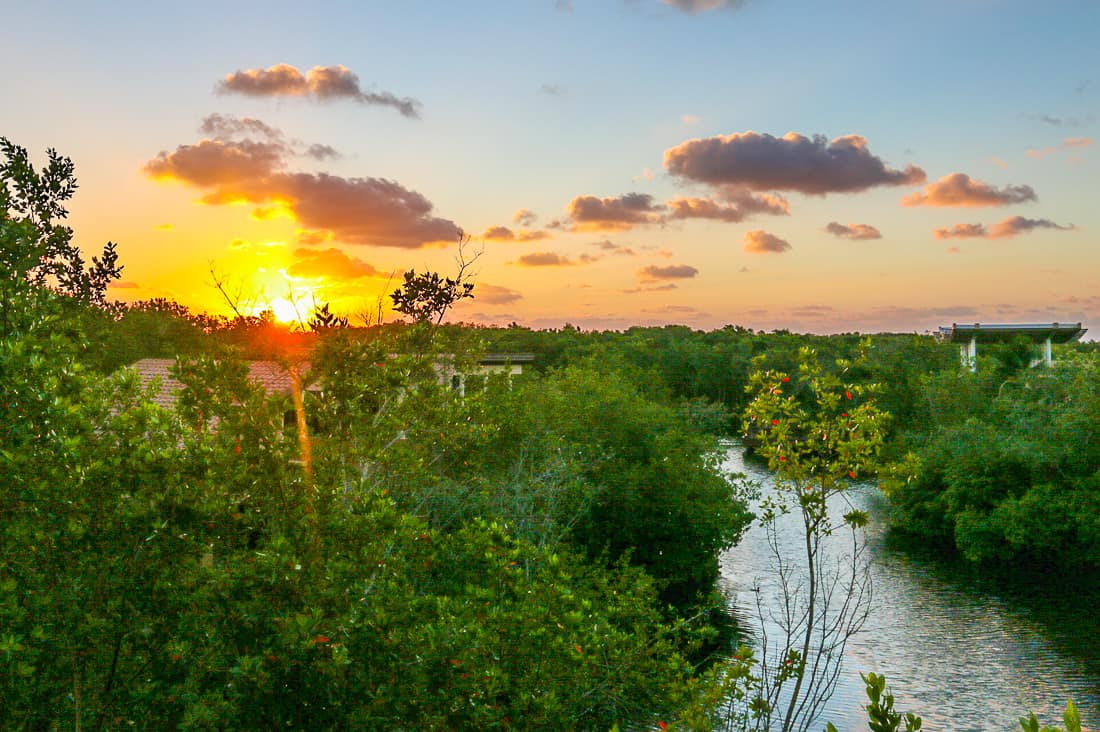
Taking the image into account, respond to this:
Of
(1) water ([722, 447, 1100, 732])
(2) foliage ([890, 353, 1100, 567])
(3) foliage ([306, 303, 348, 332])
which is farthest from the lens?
(2) foliage ([890, 353, 1100, 567])

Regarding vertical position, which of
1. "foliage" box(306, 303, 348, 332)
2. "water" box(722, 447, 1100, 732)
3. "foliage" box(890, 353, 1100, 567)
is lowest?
"water" box(722, 447, 1100, 732)

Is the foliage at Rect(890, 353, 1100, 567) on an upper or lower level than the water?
upper

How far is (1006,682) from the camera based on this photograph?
75.2 feet

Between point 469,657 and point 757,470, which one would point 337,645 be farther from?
point 757,470

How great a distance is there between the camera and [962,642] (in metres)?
26.1

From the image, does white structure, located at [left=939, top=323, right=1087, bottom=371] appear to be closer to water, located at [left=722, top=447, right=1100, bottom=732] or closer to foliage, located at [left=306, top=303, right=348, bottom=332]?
water, located at [left=722, top=447, right=1100, bottom=732]

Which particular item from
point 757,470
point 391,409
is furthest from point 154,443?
point 757,470

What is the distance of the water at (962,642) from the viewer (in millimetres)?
21438

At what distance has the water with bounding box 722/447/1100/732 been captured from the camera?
70.3 ft

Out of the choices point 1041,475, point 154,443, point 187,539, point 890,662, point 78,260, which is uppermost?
point 78,260

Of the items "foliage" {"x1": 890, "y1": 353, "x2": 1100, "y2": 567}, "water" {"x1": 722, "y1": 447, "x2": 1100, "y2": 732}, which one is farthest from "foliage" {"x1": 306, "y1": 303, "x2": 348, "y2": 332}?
"foliage" {"x1": 890, "y1": 353, "x2": 1100, "y2": 567}

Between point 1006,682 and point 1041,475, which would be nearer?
point 1006,682

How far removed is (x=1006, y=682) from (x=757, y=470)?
32197 millimetres

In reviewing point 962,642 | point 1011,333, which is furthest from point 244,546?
point 1011,333
